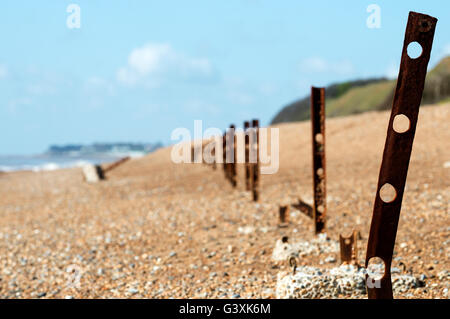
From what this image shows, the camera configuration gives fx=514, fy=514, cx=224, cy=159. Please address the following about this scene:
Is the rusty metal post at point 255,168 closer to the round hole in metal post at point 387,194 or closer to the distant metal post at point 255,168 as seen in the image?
the distant metal post at point 255,168

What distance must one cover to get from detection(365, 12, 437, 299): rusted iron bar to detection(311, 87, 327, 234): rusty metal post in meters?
5.38

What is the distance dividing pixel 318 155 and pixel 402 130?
592cm

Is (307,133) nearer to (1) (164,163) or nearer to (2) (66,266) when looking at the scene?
(1) (164,163)

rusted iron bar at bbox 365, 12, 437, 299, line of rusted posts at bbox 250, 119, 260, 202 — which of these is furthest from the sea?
rusted iron bar at bbox 365, 12, 437, 299

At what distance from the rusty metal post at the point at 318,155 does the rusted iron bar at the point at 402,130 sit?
5.38m

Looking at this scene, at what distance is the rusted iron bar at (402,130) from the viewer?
3752 millimetres

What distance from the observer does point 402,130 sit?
365 cm

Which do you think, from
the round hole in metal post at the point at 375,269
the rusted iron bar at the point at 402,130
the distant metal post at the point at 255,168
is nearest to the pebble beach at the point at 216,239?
the distant metal post at the point at 255,168

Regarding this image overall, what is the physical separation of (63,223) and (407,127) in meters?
12.6

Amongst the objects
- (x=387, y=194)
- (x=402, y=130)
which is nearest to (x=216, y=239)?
(x=387, y=194)

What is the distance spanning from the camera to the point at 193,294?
7680mm

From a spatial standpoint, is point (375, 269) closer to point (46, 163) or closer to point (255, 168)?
point (255, 168)

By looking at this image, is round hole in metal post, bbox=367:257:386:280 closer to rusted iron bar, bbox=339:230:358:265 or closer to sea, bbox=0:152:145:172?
rusted iron bar, bbox=339:230:358:265
